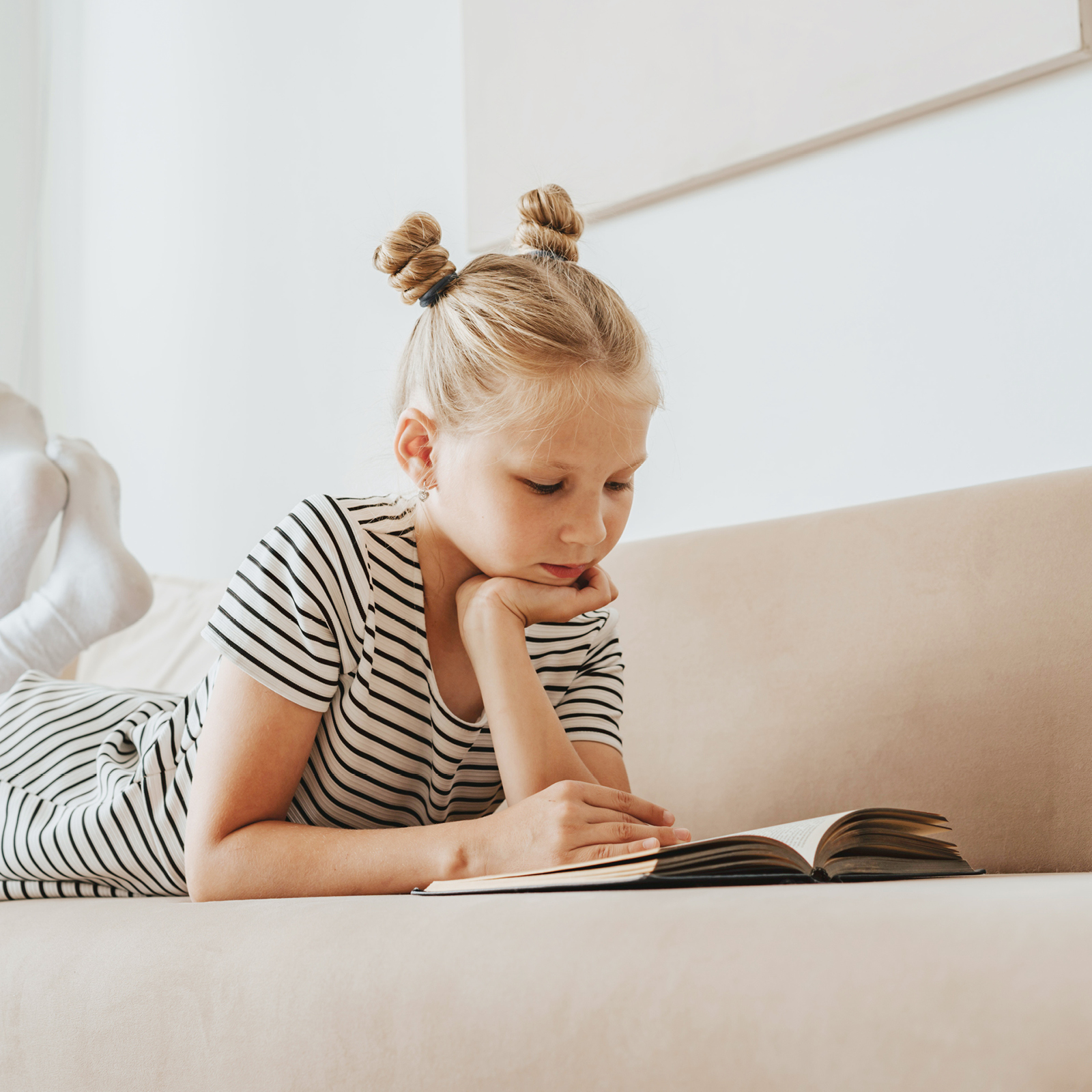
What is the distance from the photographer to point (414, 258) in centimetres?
99

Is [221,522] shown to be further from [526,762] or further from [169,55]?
[526,762]

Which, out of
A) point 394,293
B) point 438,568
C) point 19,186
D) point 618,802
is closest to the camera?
point 618,802

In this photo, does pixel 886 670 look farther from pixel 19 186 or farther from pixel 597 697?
pixel 19 186

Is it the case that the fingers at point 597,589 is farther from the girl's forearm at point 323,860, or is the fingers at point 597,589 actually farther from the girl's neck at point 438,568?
the girl's forearm at point 323,860

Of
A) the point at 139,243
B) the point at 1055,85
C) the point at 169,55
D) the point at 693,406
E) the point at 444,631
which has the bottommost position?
the point at 444,631

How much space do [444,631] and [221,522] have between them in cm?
145

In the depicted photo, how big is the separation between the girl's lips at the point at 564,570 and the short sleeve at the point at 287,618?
0.18 m

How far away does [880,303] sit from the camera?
136 centimetres

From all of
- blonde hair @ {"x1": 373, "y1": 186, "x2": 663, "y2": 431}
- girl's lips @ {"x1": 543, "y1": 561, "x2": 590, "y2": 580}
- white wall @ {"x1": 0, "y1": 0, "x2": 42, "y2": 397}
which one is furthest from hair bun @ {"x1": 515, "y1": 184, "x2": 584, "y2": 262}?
white wall @ {"x1": 0, "y1": 0, "x2": 42, "y2": 397}

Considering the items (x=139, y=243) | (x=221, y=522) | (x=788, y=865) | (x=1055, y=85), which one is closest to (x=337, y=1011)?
(x=788, y=865)

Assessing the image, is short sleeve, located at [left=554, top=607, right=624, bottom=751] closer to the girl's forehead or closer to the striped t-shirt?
the striped t-shirt

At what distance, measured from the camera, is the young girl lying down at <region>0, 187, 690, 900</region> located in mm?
778

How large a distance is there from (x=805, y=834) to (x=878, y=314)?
2.81ft

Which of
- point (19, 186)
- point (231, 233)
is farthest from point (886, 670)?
point (19, 186)
